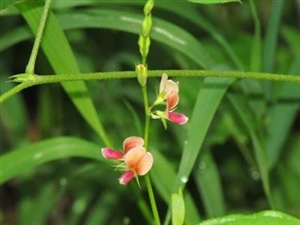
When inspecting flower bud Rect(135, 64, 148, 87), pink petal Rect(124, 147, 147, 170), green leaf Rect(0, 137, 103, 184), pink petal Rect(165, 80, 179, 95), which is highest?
green leaf Rect(0, 137, 103, 184)

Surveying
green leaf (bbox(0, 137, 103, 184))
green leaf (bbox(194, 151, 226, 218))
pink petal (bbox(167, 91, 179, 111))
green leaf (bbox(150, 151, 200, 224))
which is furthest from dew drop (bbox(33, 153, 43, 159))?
pink petal (bbox(167, 91, 179, 111))

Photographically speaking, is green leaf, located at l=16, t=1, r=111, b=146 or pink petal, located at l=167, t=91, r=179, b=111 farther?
green leaf, located at l=16, t=1, r=111, b=146

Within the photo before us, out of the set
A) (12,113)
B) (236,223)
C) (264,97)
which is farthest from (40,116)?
(236,223)

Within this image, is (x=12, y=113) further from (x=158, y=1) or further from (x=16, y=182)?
(x=158, y=1)

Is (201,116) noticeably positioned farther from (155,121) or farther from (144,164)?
(155,121)

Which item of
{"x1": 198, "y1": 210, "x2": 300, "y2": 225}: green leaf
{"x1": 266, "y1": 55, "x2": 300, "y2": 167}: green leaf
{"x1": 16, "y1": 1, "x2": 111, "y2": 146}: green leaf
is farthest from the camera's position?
{"x1": 266, "y1": 55, "x2": 300, "y2": 167}: green leaf

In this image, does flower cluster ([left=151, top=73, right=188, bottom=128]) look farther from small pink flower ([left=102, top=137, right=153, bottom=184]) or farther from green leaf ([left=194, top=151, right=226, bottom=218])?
green leaf ([left=194, top=151, right=226, bottom=218])

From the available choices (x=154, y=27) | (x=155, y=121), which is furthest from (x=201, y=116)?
(x=155, y=121)

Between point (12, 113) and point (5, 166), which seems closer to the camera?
point (5, 166)

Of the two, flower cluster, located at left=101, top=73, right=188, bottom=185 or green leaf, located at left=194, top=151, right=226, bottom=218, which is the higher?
green leaf, located at left=194, top=151, right=226, bottom=218
